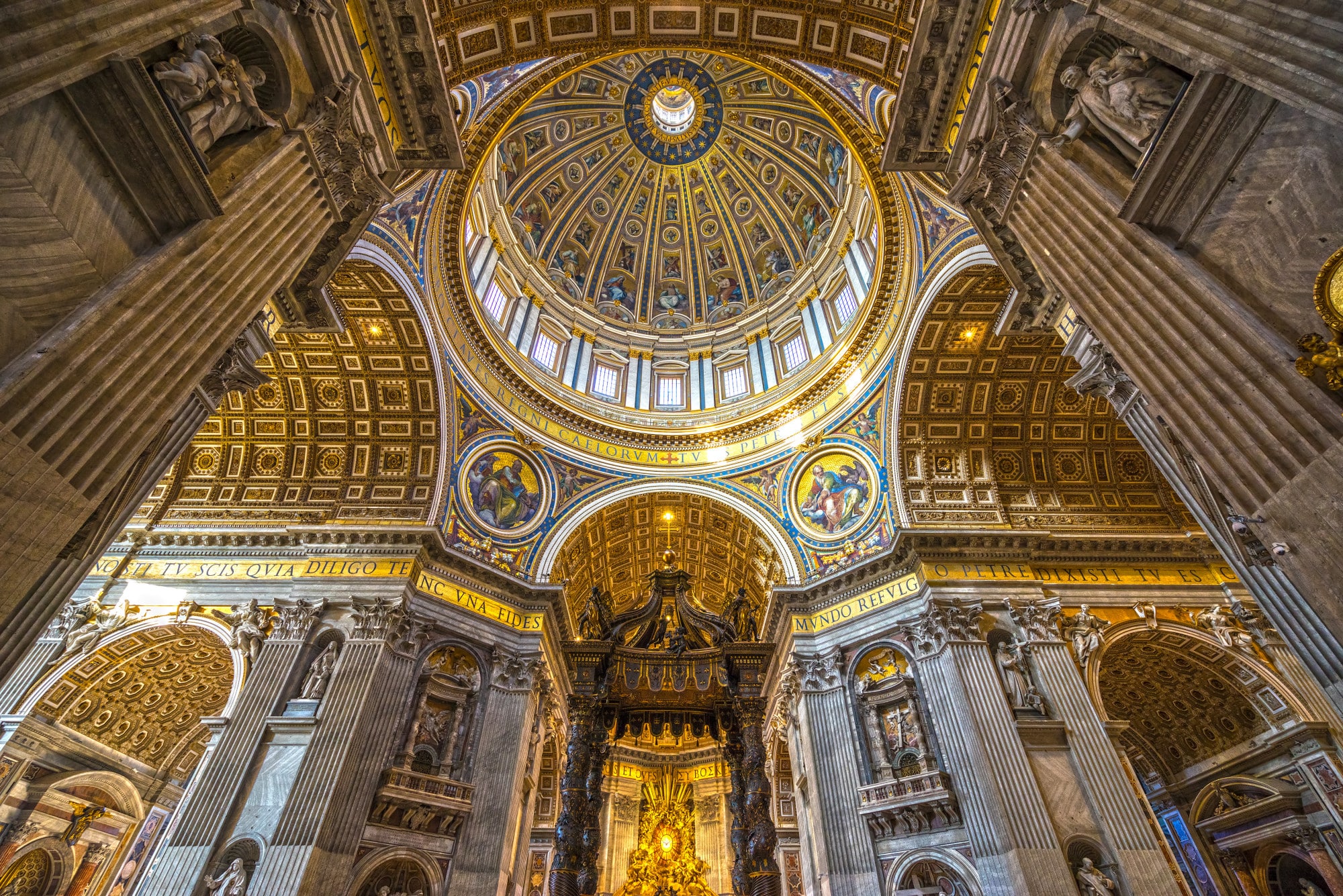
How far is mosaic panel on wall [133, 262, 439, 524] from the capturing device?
16453 mm

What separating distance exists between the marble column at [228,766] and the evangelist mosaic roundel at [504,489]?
16.5ft

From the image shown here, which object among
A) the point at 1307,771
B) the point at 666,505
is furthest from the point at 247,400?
the point at 1307,771

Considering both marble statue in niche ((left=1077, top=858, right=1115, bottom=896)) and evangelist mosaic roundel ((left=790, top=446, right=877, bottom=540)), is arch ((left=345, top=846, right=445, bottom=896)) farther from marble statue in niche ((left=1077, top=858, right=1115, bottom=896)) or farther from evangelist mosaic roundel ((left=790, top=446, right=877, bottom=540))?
evangelist mosaic roundel ((left=790, top=446, right=877, bottom=540))

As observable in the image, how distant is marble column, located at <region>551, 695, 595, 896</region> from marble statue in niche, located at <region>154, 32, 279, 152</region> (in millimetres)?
9841

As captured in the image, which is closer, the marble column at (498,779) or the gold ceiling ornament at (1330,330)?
the gold ceiling ornament at (1330,330)

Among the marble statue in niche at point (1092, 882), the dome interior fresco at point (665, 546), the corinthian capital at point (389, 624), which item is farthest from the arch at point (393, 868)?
the marble statue in niche at point (1092, 882)

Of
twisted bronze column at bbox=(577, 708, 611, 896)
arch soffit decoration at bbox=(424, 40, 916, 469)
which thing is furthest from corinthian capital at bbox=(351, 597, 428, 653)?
arch soffit decoration at bbox=(424, 40, 916, 469)

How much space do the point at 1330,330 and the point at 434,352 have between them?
→ 56.0 feet

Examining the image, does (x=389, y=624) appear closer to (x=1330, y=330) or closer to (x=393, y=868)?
(x=393, y=868)

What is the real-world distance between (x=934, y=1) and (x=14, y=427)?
35.1 feet

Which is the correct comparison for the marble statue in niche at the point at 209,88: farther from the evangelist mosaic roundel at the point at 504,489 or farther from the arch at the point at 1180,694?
the arch at the point at 1180,694

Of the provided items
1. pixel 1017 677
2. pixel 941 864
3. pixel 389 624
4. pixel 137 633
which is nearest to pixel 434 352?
pixel 389 624

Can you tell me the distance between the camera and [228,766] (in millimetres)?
12297

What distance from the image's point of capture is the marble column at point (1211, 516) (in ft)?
19.9
